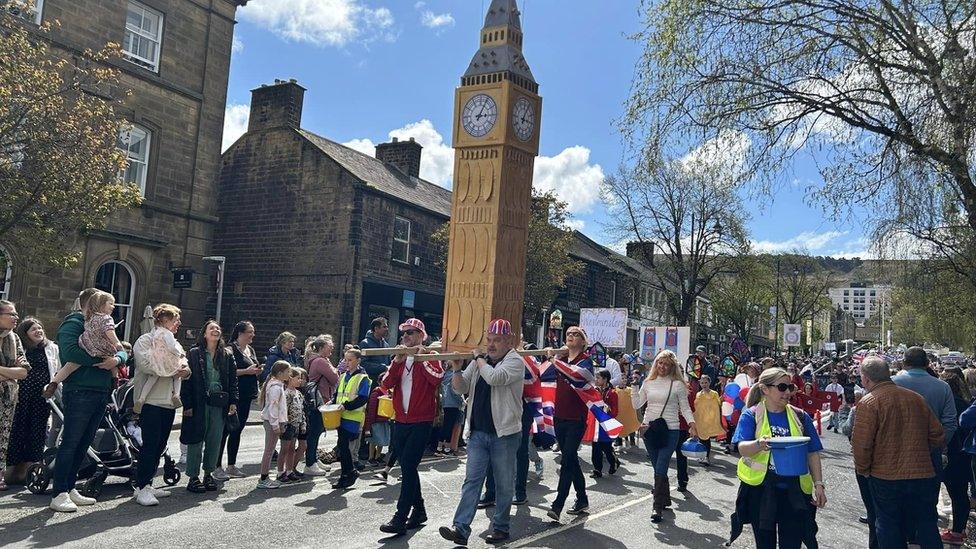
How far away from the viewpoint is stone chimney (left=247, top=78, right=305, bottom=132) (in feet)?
88.9

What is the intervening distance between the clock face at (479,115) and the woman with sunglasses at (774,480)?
7.07m

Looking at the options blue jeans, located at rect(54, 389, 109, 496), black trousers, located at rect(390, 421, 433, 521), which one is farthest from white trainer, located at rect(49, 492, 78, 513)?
black trousers, located at rect(390, 421, 433, 521)

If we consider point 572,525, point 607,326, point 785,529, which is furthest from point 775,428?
point 607,326

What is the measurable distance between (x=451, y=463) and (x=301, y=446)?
2.55 meters

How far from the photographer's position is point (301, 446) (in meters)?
9.31

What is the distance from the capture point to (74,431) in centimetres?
670

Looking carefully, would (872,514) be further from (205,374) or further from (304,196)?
(304,196)

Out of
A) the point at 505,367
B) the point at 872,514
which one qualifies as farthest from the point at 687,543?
the point at 505,367

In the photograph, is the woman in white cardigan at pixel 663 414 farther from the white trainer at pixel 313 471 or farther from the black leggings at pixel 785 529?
the white trainer at pixel 313 471

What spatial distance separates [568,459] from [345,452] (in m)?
2.88

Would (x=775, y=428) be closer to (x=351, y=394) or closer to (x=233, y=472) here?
(x=351, y=394)

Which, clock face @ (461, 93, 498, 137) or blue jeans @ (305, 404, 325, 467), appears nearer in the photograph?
blue jeans @ (305, 404, 325, 467)

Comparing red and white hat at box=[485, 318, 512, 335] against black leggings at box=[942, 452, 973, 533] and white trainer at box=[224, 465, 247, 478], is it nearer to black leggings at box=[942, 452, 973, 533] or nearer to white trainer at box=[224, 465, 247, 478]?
white trainer at box=[224, 465, 247, 478]

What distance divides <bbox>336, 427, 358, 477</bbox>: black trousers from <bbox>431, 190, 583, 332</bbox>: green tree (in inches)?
725
